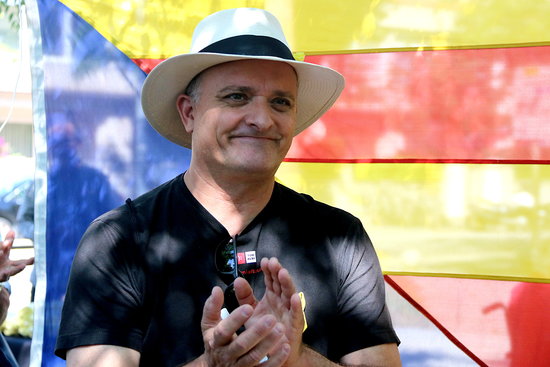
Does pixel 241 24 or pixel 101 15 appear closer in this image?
pixel 241 24

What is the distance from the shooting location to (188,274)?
1.81 m

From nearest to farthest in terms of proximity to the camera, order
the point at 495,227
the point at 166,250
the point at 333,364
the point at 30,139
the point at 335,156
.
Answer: the point at 333,364 < the point at 166,250 < the point at 495,227 < the point at 335,156 < the point at 30,139

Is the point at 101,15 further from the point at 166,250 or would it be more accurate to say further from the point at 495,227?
the point at 495,227

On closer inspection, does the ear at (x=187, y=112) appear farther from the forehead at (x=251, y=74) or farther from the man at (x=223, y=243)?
the forehead at (x=251, y=74)

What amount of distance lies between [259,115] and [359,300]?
59 cm

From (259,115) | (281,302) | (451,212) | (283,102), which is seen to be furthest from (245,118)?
(451,212)

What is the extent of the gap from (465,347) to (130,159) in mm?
1528

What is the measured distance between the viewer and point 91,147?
2.78m

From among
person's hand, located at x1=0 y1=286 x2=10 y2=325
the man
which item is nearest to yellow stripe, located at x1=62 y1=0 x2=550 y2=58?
the man

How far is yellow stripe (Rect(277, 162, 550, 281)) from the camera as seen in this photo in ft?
7.99

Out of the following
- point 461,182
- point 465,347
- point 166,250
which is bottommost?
point 465,347

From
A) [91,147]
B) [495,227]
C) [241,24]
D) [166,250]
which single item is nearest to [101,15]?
[91,147]

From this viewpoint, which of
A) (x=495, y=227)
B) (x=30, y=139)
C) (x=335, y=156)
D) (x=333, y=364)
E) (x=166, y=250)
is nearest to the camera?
(x=333, y=364)

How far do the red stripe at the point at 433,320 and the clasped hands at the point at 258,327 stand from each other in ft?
3.55
